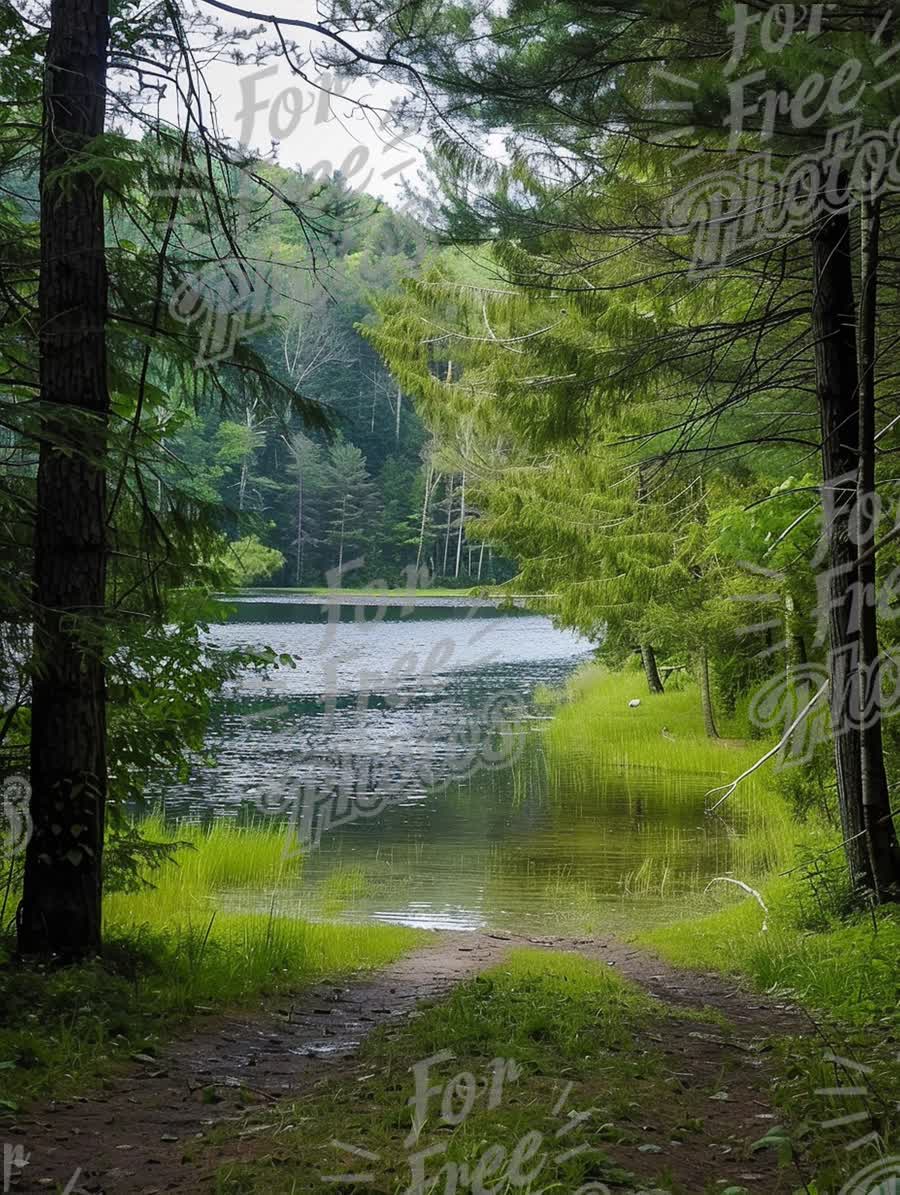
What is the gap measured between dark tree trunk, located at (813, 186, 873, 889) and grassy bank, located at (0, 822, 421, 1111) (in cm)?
326

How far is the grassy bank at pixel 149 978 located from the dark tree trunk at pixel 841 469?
326cm

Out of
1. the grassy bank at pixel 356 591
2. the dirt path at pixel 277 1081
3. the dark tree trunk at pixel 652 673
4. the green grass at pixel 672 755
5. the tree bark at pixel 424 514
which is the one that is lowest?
the green grass at pixel 672 755

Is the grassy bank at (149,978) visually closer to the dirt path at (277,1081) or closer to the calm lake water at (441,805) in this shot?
the dirt path at (277,1081)

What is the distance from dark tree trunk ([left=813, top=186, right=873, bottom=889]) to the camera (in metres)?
7.16

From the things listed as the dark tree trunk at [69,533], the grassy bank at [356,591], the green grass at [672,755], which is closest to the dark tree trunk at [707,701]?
the green grass at [672,755]

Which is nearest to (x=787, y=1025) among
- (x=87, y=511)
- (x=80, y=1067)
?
(x=80, y=1067)

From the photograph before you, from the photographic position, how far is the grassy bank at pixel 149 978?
454 centimetres

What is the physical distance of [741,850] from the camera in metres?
12.4

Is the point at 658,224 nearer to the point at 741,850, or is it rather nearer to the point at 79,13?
the point at 79,13

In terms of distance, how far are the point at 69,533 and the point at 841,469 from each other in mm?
4509

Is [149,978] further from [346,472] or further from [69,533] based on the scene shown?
[346,472]

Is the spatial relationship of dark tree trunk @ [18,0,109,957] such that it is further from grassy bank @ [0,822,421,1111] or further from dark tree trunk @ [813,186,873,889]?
dark tree trunk @ [813,186,873,889]

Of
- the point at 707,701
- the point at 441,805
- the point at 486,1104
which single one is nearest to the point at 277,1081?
the point at 486,1104

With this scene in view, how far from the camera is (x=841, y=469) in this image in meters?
7.21
